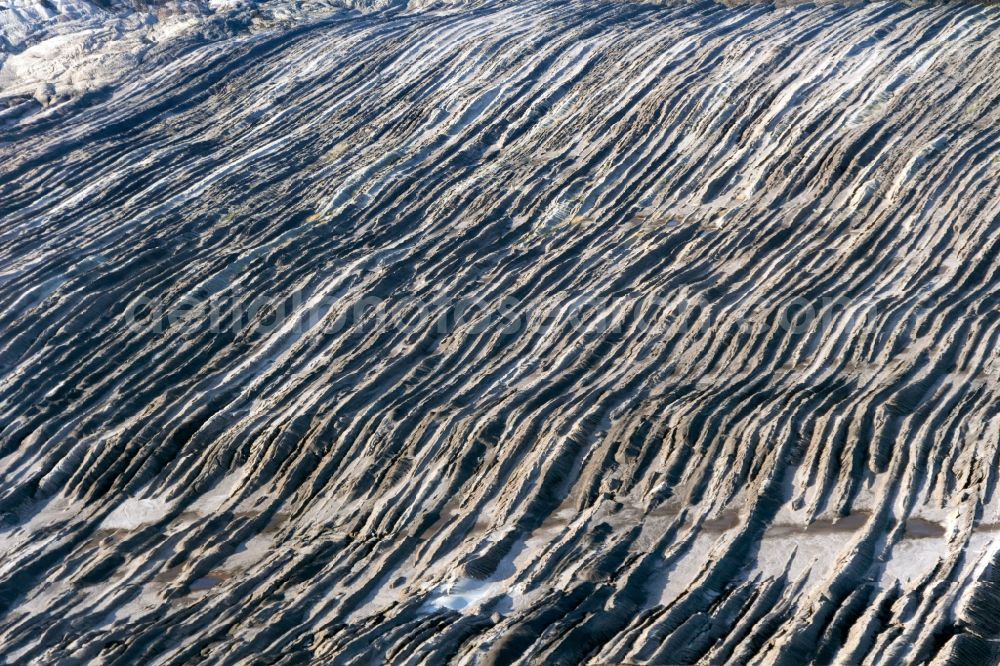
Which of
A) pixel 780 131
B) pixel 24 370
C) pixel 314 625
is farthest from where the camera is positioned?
pixel 780 131

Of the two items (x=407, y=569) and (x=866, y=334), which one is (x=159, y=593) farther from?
(x=866, y=334)

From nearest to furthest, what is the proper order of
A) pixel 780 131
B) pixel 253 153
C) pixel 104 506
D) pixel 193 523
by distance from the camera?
pixel 193 523 < pixel 104 506 < pixel 780 131 < pixel 253 153

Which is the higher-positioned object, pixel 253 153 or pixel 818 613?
pixel 253 153

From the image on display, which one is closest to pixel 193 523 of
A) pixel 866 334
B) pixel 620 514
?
pixel 620 514

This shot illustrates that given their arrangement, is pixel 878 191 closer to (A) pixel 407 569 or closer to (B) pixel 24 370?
(A) pixel 407 569

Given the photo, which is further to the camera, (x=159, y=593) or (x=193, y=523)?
(x=193, y=523)

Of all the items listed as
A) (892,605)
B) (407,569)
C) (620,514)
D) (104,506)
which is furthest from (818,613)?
(104,506)

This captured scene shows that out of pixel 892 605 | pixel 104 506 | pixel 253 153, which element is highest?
pixel 253 153
